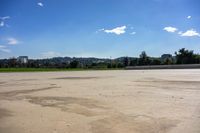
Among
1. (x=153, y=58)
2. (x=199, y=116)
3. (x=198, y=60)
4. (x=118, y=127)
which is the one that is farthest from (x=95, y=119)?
(x=153, y=58)

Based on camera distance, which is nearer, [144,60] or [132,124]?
[132,124]

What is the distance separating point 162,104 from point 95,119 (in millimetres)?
2901

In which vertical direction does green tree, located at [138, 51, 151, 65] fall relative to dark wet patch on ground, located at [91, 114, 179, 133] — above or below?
above

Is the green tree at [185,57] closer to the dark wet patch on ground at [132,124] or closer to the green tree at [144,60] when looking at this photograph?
the green tree at [144,60]

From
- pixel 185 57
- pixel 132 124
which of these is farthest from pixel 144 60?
pixel 132 124

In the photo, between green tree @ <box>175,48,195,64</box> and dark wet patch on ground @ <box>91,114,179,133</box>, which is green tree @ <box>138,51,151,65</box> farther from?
dark wet patch on ground @ <box>91,114,179,133</box>

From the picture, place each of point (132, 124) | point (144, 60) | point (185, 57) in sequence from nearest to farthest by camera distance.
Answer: point (132, 124) → point (185, 57) → point (144, 60)

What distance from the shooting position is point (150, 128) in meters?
5.77

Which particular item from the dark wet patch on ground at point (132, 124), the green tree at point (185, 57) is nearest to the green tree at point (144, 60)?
the green tree at point (185, 57)

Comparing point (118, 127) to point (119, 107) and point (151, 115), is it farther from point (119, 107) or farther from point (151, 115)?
point (119, 107)

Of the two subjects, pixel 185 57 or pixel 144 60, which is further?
pixel 144 60

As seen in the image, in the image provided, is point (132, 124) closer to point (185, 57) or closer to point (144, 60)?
point (185, 57)

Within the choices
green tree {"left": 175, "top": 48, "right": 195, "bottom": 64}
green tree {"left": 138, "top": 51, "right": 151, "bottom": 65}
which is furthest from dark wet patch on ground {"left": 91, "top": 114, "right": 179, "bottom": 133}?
green tree {"left": 138, "top": 51, "right": 151, "bottom": 65}

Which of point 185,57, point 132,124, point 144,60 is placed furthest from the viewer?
point 144,60
